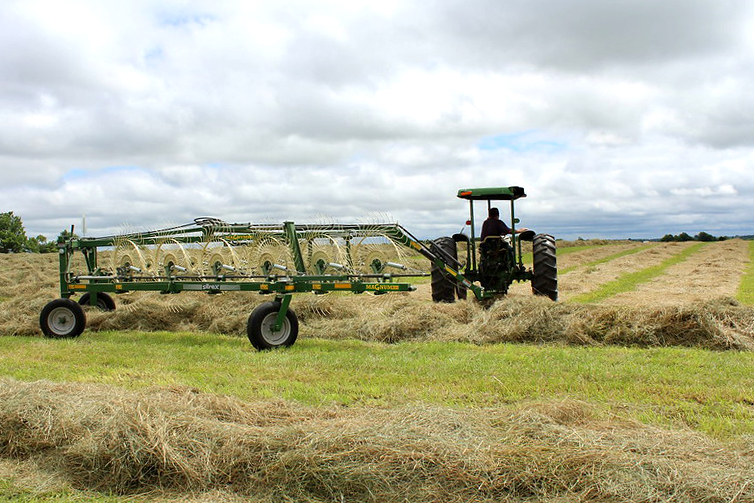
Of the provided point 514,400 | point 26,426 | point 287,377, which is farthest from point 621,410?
point 26,426

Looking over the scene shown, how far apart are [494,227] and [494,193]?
62 centimetres

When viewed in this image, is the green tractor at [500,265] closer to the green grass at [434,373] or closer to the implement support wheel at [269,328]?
the green grass at [434,373]

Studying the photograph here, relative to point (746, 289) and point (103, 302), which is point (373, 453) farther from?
point (746, 289)

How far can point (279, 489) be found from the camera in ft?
11.2

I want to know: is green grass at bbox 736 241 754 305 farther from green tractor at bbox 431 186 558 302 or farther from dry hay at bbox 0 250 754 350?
dry hay at bbox 0 250 754 350

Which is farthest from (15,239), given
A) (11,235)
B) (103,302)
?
(103,302)

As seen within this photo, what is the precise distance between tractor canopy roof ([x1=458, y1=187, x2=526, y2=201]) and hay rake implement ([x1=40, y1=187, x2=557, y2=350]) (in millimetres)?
18

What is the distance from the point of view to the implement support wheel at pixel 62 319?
985cm

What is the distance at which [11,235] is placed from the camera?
3506 cm

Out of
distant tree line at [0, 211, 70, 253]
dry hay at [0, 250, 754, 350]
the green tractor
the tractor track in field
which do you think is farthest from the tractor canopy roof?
distant tree line at [0, 211, 70, 253]

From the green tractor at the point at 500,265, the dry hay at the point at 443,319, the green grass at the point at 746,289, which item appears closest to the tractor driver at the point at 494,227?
the green tractor at the point at 500,265

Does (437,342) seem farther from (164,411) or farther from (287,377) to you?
(164,411)

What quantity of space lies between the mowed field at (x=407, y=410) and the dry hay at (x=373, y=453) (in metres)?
0.01

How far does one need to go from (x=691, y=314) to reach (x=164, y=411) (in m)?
6.66
